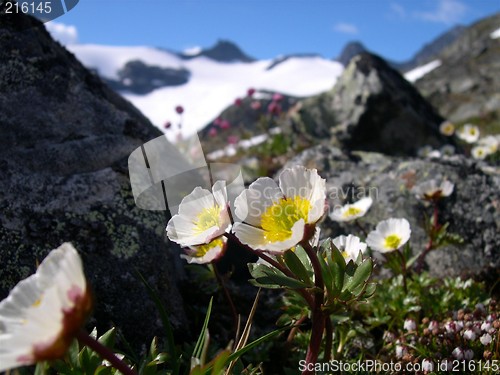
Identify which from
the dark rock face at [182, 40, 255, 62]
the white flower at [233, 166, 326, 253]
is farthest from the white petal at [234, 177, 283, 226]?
the dark rock face at [182, 40, 255, 62]

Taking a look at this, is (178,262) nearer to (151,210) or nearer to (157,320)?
(151,210)

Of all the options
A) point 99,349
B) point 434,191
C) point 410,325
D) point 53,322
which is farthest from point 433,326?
point 53,322

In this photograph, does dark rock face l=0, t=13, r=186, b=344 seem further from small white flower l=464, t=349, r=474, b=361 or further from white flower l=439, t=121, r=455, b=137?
white flower l=439, t=121, r=455, b=137

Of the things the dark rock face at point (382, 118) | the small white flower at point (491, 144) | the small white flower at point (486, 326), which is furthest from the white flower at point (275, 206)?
the dark rock face at point (382, 118)

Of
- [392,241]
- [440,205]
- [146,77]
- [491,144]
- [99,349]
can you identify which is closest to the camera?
[99,349]

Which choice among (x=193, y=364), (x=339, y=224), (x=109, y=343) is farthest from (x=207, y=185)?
(x=193, y=364)

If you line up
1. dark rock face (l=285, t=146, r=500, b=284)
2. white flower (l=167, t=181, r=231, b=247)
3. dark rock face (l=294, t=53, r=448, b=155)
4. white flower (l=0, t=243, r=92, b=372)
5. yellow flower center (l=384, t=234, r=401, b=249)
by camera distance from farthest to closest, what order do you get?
dark rock face (l=294, t=53, r=448, b=155), dark rock face (l=285, t=146, r=500, b=284), yellow flower center (l=384, t=234, r=401, b=249), white flower (l=167, t=181, r=231, b=247), white flower (l=0, t=243, r=92, b=372)

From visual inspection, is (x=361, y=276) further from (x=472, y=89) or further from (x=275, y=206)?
(x=472, y=89)
